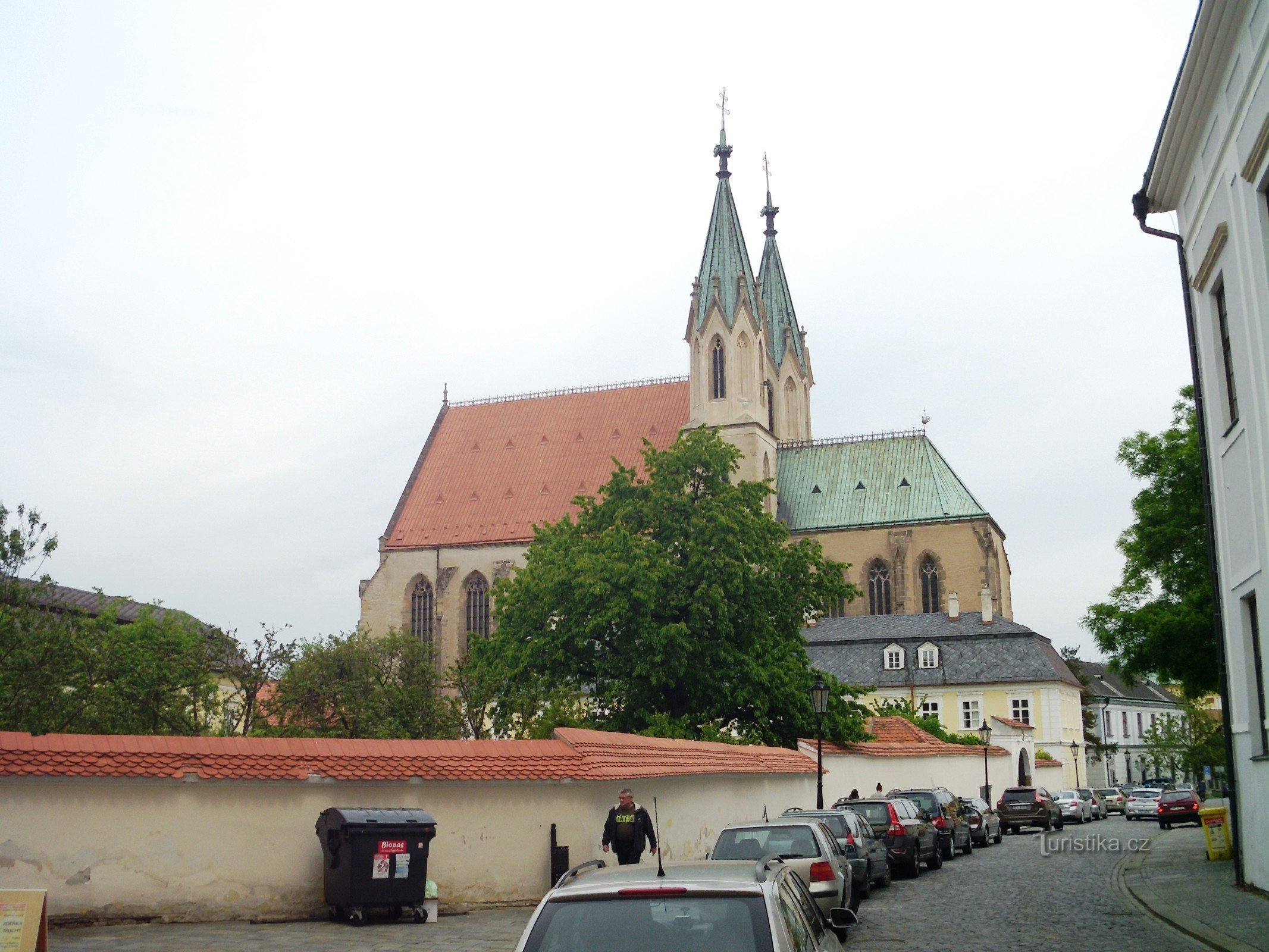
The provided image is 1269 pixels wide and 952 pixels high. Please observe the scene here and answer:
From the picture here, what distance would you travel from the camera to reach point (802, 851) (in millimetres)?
14258

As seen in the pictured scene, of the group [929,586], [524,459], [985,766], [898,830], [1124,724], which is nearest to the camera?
[898,830]

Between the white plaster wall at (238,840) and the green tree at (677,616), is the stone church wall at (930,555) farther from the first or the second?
the white plaster wall at (238,840)

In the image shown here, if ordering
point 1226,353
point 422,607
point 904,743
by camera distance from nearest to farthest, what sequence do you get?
point 1226,353
point 904,743
point 422,607

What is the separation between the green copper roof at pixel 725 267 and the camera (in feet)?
206

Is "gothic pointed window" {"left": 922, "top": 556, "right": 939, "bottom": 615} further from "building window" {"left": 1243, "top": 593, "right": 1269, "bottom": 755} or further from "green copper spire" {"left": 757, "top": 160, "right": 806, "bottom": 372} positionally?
"building window" {"left": 1243, "top": 593, "right": 1269, "bottom": 755}

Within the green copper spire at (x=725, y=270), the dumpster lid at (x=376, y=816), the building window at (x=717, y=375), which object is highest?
the green copper spire at (x=725, y=270)

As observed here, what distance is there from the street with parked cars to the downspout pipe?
303 centimetres

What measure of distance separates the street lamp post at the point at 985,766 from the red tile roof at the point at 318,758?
1212 inches

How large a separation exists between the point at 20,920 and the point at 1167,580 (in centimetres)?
2406

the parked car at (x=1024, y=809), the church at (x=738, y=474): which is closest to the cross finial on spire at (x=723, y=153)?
the church at (x=738, y=474)

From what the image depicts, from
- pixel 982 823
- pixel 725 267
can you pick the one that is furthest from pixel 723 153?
pixel 982 823

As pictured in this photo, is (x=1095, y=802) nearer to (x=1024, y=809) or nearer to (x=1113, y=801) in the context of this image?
(x=1113, y=801)

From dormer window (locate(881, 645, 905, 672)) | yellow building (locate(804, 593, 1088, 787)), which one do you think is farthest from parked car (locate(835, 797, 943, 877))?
dormer window (locate(881, 645, 905, 672))

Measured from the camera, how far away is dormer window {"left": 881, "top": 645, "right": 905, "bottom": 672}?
192ft
